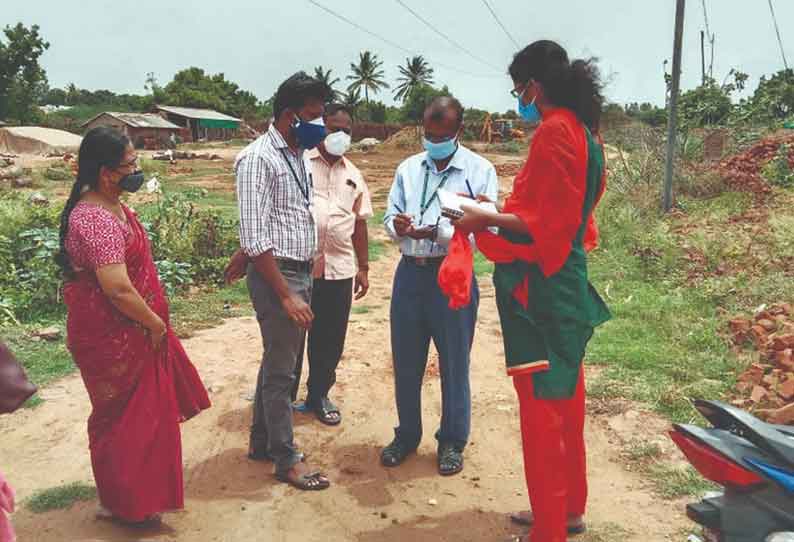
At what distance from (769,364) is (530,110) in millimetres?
2922

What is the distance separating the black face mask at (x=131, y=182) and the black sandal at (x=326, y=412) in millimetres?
1956

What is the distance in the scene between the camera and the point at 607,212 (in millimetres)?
11055

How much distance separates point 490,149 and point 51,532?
115 ft

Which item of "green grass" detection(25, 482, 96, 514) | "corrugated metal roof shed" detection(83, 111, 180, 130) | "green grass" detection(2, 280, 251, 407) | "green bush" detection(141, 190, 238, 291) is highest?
"corrugated metal roof shed" detection(83, 111, 180, 130)

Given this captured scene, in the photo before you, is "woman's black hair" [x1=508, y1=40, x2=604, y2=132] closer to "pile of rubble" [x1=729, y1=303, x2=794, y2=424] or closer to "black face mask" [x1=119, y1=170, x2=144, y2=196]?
"black face mask" [x1=119, y1=170, x2=144, y2=196]

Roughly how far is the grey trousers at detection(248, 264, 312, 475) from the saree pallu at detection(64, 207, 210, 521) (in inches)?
16.7

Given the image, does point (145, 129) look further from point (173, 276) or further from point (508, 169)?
point (173, 276)

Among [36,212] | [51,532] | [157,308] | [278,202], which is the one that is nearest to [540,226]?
[278,202]

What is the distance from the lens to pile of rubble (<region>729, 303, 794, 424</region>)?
396 centimetres

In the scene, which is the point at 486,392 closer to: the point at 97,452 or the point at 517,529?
the point at 517,529

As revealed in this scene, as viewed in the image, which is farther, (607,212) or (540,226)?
(607,212)

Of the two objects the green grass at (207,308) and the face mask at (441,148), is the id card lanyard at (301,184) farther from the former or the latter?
the green grass at (207,308)

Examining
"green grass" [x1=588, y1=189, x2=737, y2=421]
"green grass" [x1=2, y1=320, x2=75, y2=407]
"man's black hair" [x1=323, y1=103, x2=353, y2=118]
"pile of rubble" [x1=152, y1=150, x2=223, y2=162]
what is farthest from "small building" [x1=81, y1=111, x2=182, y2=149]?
"man's black hair" [x1=323, y1=103, x2=353, y2=118]

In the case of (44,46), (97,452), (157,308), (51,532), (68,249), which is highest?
(44,46)
